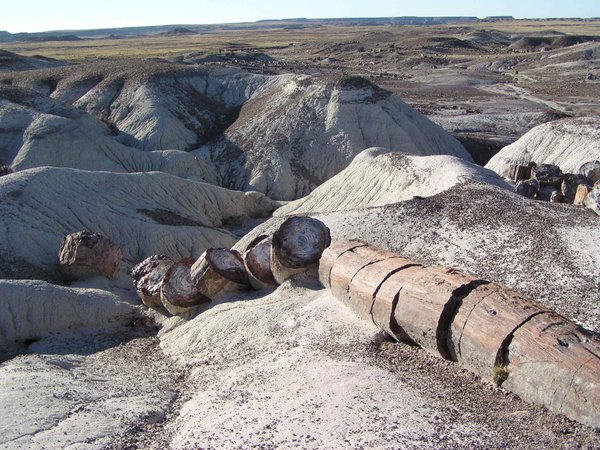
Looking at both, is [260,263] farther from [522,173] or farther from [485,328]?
[522,173]

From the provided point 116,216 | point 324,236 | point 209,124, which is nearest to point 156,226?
point 116,216

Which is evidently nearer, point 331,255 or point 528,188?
point 331,255

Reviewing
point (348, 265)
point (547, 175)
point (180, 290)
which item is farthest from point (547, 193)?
point (180, 290)

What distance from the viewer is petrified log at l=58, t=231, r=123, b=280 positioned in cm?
1972

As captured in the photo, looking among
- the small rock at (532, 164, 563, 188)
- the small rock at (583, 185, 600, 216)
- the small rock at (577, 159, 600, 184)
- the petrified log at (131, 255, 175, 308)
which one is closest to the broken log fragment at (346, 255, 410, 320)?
the petrified log at (131, 255, 175, 308)

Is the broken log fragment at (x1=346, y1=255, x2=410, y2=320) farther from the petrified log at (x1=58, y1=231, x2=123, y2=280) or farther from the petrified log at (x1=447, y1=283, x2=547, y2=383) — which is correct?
the petrified log at (x1=58, y1=231, x2=123, y2=280)

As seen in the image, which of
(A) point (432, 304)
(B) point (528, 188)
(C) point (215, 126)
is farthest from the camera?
(C) point (215, 126)

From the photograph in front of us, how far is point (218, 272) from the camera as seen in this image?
51.5 feet

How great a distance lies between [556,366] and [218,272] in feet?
27.9

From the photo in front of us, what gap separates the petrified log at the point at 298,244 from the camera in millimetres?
14680

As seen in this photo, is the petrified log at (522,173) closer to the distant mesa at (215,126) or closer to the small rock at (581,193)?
the small rock at (581,193)

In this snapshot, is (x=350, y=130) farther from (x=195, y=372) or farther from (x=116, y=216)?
(x=195, y=372)

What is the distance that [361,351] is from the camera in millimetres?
11609

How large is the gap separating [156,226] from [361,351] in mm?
14909
